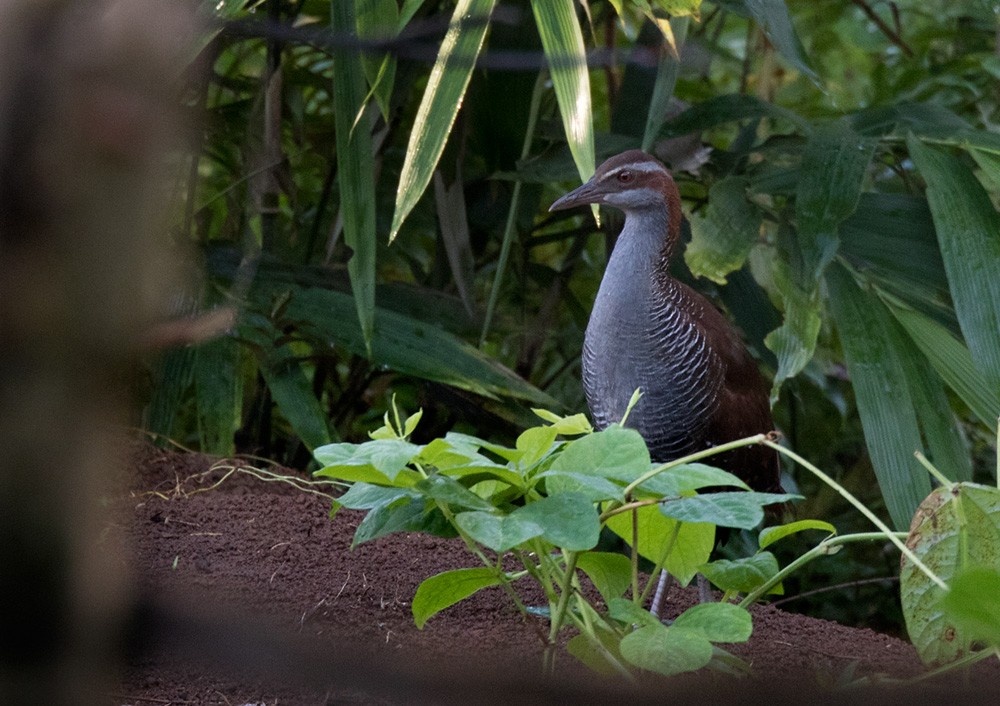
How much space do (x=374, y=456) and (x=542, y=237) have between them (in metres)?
2.46

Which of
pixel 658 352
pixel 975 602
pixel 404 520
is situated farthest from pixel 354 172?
pixel 975 602

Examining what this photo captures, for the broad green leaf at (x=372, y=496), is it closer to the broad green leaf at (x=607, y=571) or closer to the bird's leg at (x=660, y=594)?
the broad green leaf at (x=607, y=571)

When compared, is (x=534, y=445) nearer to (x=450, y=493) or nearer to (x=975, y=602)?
(x=450, y=493)

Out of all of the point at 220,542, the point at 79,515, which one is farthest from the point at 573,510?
the point at 220,542

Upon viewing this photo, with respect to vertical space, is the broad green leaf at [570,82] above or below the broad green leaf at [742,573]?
above

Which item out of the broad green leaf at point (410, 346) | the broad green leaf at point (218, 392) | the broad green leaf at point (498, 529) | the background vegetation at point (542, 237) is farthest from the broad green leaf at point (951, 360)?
the broad green leaf at point (218, 392)

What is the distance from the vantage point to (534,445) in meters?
1.51

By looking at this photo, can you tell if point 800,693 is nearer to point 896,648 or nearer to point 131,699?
point 131,699

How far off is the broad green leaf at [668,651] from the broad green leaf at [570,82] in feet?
Answer: 3.74

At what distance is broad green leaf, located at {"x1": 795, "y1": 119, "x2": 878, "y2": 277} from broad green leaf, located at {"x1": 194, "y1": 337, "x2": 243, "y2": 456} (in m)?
1.51

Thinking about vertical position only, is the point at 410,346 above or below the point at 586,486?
below

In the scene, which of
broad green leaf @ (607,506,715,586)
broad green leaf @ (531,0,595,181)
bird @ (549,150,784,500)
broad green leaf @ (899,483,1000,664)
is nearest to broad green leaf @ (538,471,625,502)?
broad green leaf @ (607,506,715,586)

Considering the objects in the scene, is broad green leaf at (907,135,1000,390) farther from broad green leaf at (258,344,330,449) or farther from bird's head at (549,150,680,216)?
broad green leaf at (258,344,330,449)

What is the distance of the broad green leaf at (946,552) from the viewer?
1.42 meters
